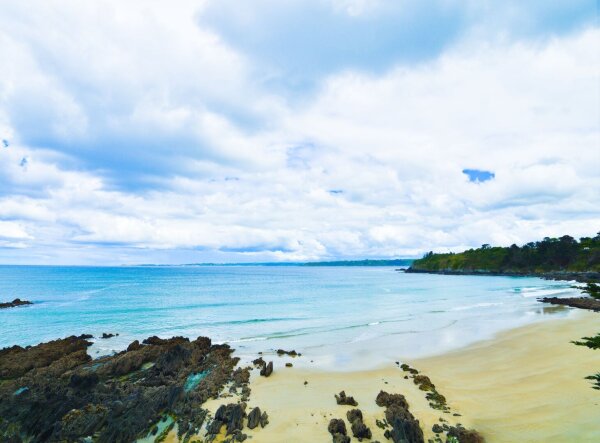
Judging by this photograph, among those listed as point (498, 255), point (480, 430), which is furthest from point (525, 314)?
point (498, 255)

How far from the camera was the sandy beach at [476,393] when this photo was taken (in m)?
14.5

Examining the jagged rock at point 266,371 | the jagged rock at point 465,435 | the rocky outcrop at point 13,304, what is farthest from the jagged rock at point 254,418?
the rocky outcrop at point 13,304

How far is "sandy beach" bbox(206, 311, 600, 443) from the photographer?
570 inches

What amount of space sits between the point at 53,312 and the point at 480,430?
197ft

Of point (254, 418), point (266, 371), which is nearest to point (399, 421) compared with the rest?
point (254, 418)

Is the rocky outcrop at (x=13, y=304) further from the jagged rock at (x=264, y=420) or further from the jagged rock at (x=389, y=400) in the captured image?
the jagged rock at (x=389, y=400)

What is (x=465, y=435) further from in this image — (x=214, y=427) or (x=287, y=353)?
(x=287, y=353)

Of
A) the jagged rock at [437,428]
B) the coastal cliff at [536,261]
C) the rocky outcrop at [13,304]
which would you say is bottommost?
the rocky outcrop at [13,304]

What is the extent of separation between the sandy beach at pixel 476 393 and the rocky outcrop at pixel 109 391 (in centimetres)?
183

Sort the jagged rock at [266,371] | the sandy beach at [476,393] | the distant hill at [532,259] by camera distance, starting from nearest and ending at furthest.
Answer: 1. the sandy beach at [476,393]
2. the jagged rock at [266,371]
3. the distant hill at [532,259]

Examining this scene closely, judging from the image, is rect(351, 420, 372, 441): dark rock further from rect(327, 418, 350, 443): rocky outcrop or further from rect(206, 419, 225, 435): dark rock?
rect(206, 419, 225, 435): dark rock

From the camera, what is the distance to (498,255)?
16612 cm

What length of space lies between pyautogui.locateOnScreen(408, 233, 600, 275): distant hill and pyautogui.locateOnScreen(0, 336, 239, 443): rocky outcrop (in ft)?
404

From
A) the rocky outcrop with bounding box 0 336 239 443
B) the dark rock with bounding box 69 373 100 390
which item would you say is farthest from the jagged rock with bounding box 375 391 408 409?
the dark rock with bounding box 69 373 100 390
